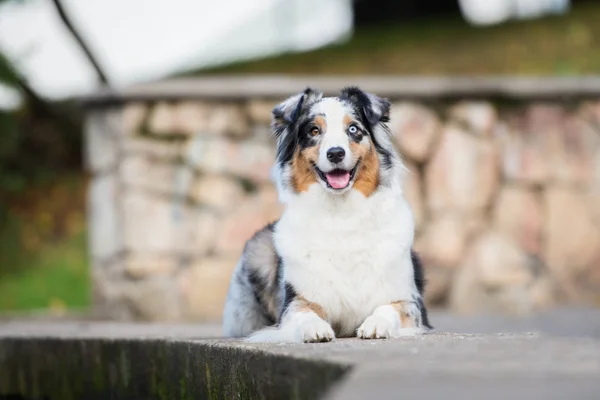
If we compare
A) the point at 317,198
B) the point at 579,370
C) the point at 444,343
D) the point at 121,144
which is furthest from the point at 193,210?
the point at 579,370

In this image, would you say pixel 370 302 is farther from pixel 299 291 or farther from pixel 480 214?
pixel 480 214

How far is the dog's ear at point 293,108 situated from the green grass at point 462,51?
672cm

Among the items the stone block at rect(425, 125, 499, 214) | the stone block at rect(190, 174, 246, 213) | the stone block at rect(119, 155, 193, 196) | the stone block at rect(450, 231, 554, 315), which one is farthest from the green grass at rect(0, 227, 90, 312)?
the stone block at rect(450, 231, 554, 315)

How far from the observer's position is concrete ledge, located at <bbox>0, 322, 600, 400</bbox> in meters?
2.78

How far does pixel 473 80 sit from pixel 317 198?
507cm

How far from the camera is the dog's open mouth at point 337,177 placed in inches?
194

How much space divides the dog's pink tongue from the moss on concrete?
939mm

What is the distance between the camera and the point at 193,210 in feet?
31.4

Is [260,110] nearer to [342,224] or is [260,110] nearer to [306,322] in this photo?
[342,224]

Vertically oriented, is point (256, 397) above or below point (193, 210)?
below

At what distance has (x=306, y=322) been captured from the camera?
4.53 m

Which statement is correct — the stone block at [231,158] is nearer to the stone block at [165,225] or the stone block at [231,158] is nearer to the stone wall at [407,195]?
the stone wall at [407,195]

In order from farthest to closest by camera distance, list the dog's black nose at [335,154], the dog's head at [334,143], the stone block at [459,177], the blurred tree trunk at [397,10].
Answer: the blurred tree trunk at [397,10], the stone block at [459,177], the dog's head at [334,143], the dog's black nose at [335,154]

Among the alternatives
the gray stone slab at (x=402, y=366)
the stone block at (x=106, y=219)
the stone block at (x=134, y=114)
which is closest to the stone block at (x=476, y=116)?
the stone block at (x=134, y=114)
